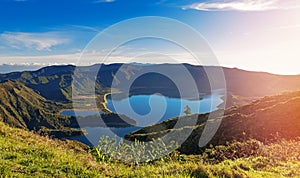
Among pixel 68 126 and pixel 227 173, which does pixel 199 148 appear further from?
pixel 68 126

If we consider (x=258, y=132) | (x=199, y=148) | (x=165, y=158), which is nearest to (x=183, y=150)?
(x=199, y=148)

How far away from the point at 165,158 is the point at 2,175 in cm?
789

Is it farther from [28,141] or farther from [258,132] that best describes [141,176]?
[258,132]

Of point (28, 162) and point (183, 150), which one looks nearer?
point (28, 162)

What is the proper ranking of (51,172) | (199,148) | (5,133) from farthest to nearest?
(199,148) → (5,133) → (51,172)

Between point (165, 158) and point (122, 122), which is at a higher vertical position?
point (165, 158)

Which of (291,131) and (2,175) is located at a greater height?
(2,175)

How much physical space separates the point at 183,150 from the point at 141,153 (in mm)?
15939

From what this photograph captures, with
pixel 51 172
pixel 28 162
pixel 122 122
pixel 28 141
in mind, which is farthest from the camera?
pixel 122 122

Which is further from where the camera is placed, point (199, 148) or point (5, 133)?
point (199, 148)

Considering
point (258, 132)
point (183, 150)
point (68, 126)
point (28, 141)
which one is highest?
point (28, 141)

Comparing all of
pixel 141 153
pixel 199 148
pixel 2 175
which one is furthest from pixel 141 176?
pixel 199 148

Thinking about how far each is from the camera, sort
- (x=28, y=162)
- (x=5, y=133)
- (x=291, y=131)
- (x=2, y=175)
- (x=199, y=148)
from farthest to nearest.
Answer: (x=199, y=148) → (x=291, y=131) → (x=5, y=133) → (x=28, y=162) → (x=2, y=175)

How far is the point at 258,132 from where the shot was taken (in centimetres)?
2622
